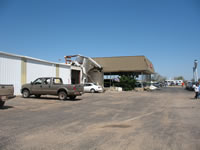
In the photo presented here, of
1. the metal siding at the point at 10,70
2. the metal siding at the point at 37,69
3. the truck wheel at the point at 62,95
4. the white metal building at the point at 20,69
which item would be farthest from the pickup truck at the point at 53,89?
the metal siding at the point at 37,69

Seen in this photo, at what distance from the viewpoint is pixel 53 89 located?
17594 mm

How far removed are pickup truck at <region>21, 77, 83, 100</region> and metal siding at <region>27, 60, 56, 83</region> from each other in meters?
4.56

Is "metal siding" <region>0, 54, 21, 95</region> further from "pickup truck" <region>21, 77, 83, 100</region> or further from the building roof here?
the building roof

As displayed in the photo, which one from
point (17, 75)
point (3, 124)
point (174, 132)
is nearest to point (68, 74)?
point (17, 75)

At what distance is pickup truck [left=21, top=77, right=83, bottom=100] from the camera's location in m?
17.2

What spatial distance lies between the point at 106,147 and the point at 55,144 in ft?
4.42

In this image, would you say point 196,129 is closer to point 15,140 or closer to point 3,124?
point 15,140

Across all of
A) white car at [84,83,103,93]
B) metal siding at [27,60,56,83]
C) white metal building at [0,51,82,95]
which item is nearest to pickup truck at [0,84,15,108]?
white metal building at [0,51,82,95]

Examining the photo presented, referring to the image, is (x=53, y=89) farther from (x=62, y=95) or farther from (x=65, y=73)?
(x=65, y=73)

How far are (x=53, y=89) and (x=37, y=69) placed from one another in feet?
24.9

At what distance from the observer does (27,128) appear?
723cm

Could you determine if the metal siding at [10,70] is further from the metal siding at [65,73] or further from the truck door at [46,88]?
the metal siding at [65,73]

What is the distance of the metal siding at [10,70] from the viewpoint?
1914 centimetres

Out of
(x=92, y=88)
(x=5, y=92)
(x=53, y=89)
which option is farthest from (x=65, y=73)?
(x=5, y=92)
